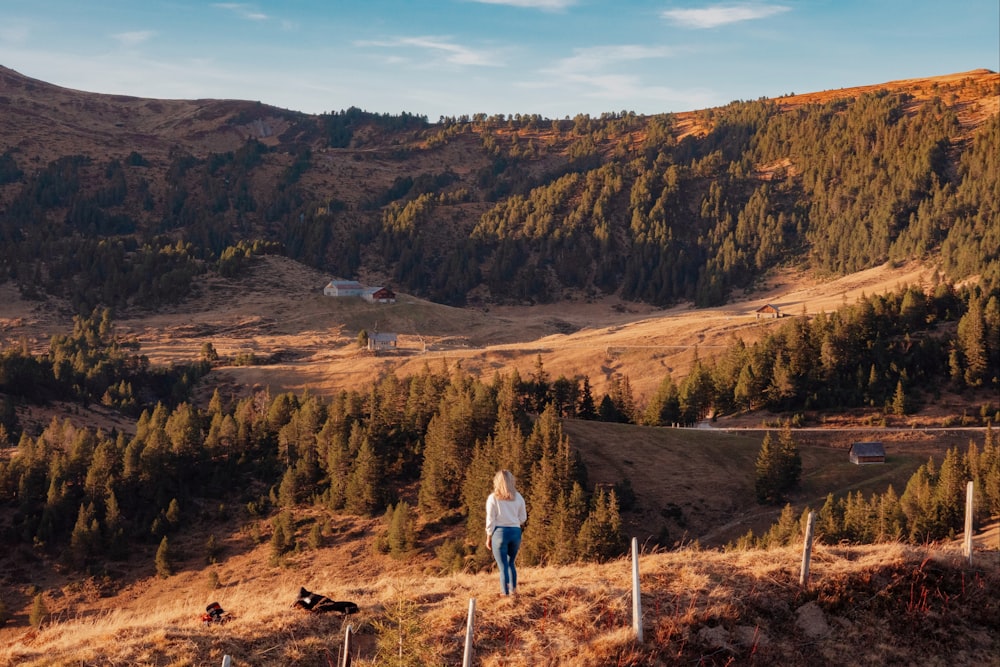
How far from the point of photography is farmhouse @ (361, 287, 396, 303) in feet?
573

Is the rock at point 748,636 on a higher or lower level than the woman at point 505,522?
lower

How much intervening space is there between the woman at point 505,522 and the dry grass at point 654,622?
721 mm

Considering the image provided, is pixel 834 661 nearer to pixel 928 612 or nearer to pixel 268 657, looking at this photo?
pixel 928 612

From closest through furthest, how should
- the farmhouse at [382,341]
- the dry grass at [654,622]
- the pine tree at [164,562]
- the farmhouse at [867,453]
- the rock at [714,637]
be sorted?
the dry grass at [654,622]
the rock at [714,637]
the pine tree at [164,562]
the farmhouse at [867,453]
the farmhouse at [382,341]

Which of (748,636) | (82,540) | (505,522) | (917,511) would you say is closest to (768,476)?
(917,511)

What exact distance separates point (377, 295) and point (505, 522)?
530ft

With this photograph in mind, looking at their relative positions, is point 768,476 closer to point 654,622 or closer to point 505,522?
point 654,622

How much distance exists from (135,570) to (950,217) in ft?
598

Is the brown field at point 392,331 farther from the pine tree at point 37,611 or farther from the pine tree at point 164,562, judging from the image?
the pine tree at point 37,611

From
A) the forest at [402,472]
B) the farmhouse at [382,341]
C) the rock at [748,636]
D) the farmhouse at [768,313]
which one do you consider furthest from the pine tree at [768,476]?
the farmhouse at [382,341]

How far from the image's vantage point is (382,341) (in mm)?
144625

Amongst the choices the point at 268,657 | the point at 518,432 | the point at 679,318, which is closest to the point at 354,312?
the point at 679,318

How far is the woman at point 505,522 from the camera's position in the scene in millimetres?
15875

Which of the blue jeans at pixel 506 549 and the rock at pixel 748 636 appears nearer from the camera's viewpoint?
the rock at pixel 748 636
